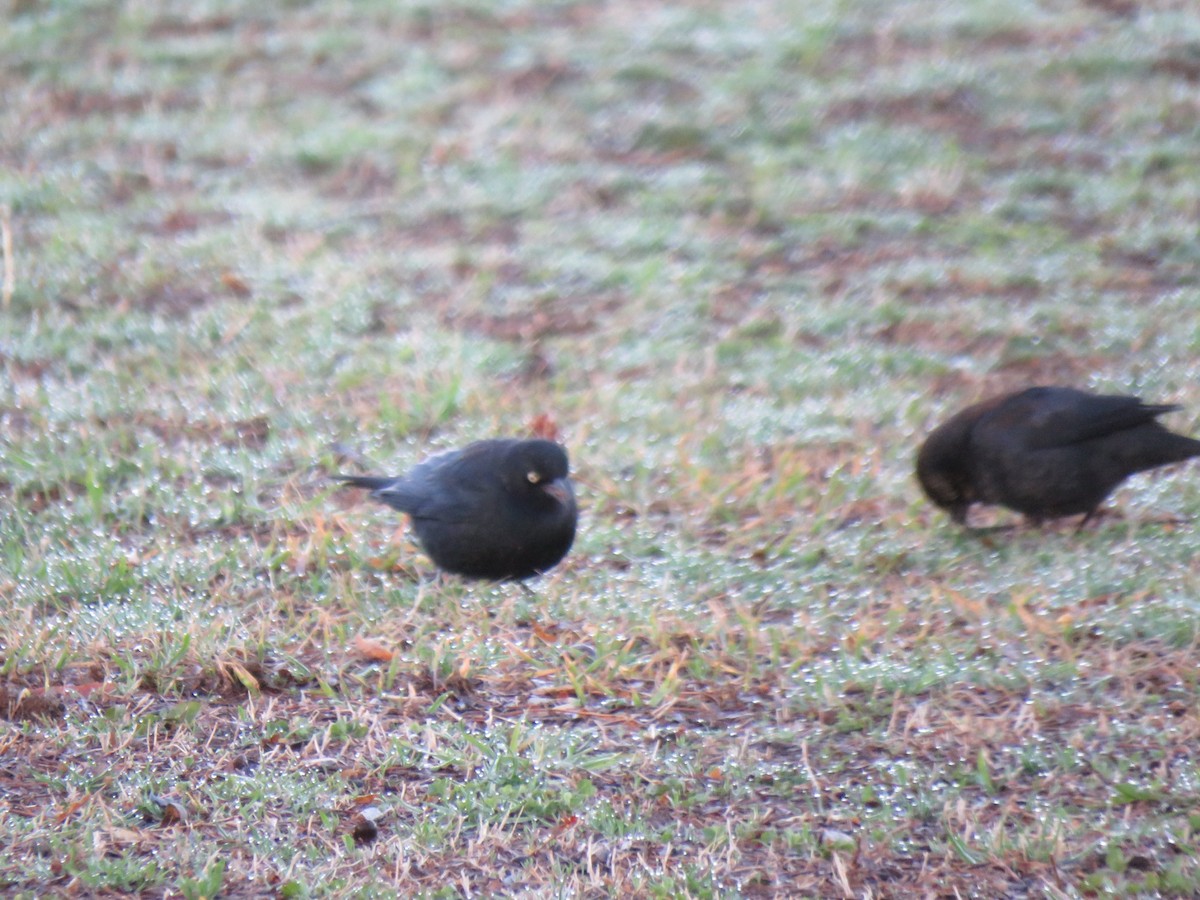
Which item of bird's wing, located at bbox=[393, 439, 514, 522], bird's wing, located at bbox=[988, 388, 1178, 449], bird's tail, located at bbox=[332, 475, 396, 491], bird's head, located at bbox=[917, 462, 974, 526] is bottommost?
bird's head, located at bbox=[917, 462, 974, 526]

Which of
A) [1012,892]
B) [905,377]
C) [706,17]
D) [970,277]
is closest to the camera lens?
[1012,892]

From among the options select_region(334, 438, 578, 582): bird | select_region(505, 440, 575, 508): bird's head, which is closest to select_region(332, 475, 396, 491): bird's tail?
select_region(334, 438, 578, 582): bird

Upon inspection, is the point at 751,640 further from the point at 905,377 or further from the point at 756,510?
the point at 905,377

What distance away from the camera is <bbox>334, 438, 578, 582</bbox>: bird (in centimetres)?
459

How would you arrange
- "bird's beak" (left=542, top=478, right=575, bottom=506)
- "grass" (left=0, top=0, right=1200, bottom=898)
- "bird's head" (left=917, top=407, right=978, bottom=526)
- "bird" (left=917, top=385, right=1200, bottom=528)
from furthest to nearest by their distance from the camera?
"bird's head" (left=917, top=407, right=978, bottom=526)
"bird" (left=917, top=385, right=1200, bottom=528)
"bird's beak" (left=542, top=478, right=575, bottom=506)
"grass" (left=0, top=0, right=1200, bottom=898)

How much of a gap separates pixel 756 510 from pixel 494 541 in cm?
116

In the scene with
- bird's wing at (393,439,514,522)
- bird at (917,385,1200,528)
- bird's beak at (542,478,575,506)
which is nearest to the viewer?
bird's beak at (542,478,575,506)

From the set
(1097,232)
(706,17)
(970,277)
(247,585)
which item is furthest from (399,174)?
(247,585)

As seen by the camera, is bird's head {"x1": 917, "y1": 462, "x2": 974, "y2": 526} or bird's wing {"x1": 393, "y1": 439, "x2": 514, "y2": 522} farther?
bird's head {"x1": 917, "y1": 462, "x2": 974, "y2": 526}

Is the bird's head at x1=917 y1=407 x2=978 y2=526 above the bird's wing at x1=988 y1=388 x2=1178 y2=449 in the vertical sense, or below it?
below

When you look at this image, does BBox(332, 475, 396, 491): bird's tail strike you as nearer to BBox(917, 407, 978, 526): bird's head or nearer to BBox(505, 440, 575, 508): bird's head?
BBox(505, 440, 575, 508): bird's head

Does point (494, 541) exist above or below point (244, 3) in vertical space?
below

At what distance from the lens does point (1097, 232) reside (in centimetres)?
767

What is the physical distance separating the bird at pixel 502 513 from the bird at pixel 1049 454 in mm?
1402
